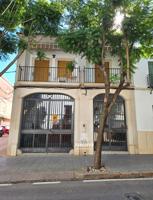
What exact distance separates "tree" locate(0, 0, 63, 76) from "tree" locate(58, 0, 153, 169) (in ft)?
3.89

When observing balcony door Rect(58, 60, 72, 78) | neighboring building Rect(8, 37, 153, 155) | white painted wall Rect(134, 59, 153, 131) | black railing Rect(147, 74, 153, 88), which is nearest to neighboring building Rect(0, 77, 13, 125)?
balcony door Rect(58, 60, 72, 78)

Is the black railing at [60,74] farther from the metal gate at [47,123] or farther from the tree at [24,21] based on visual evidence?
the tree at [24,21]

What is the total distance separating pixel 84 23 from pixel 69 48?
1361 mm

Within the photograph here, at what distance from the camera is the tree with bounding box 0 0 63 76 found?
8.96 m

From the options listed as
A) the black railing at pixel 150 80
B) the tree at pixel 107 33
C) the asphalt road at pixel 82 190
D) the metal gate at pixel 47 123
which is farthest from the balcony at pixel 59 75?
the asphalt road at pixel 82 190

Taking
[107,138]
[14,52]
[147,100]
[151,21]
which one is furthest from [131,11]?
[107,138]

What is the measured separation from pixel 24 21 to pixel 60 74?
5.02 meters

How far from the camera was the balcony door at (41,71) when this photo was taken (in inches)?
557

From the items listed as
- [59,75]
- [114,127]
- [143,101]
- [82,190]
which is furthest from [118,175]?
[59,75]

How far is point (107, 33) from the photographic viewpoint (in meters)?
8.59

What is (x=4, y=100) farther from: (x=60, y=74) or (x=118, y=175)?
(x=118, y=175)

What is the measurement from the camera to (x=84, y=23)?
361 inches

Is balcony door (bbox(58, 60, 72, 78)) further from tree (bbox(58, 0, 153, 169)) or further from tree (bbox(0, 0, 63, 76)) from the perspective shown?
tree (bbox(58, 0, 153, 169))

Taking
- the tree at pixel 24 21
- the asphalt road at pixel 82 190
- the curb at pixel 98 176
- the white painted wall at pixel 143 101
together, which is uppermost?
the tree at pixel 24 21
